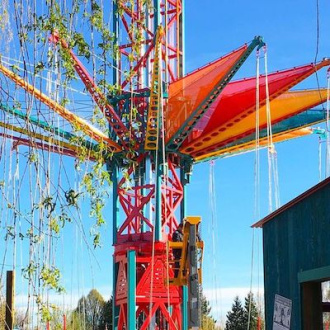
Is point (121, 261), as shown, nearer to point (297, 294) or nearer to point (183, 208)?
point (183, 208)

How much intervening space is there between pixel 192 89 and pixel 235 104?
1478 millimetres

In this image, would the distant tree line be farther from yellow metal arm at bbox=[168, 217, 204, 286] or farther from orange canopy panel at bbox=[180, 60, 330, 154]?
yellow metal arm at bbox=[168, 217, 204, 286]

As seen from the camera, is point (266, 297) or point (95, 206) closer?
point (95, 206)

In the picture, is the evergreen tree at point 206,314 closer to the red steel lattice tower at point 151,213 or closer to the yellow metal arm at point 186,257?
the red steel lattice tower at point 151,213

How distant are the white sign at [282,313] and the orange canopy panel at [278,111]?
1339cm

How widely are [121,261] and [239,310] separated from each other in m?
Answer: 29.0

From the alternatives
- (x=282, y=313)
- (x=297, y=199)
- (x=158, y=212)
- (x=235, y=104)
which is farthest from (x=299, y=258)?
(x=235, y=104)

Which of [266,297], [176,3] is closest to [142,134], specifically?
[176,3]

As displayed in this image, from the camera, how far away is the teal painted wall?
27.0 feet

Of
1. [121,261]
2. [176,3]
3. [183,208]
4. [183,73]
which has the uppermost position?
[176,3]

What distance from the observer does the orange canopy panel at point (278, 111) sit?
22.9 metres

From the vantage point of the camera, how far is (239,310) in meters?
50.5

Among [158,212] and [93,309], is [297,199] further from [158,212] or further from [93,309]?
[93,309]

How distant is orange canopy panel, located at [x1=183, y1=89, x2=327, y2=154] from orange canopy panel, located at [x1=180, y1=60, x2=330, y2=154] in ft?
0.25
